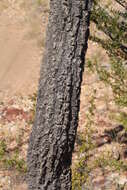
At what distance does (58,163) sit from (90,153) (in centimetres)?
266

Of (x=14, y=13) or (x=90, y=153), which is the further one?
(x=14, y=13)

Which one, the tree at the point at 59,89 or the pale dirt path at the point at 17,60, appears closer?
the tree at the point at 59,89

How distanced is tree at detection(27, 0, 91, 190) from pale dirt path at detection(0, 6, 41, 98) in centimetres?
466

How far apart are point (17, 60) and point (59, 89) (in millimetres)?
6025

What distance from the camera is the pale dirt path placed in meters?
8.93

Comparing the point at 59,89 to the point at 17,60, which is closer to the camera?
the point at 59,89

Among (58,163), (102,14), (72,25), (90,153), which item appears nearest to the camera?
(72,25)

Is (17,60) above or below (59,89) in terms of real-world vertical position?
above

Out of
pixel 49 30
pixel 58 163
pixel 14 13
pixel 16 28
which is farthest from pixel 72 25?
pixel 14 13

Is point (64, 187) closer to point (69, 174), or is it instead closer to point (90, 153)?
point (69, 174)

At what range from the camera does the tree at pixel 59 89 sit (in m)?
3.79

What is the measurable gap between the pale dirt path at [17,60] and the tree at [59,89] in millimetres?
4664

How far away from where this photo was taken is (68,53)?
12.5ft

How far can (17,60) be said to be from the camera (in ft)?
32.1
